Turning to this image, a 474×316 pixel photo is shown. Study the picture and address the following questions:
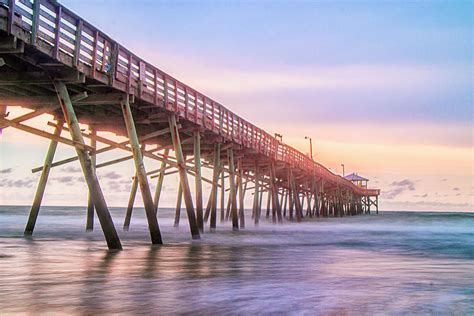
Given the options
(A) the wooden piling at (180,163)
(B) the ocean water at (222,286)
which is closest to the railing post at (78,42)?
(B) the ocean water at (222,286)

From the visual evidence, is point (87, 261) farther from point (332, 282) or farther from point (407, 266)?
point (407, 266)

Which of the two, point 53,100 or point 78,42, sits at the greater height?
point 78,42

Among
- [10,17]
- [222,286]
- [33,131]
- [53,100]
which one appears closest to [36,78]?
[53,100]

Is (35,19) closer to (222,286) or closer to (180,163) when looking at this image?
(222,286)

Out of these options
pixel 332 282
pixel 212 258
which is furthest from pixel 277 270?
pixel 212 258

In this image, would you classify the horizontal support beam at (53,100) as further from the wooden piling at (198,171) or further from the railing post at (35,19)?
the wooden piling at (198,171)

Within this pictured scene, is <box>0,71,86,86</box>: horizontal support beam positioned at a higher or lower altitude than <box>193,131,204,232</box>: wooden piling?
higher

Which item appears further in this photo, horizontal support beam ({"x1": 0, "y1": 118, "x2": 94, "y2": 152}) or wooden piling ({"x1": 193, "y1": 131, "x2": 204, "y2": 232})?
wooden piling ({"x1": 193, "y1": 131, "x2": 204, "y2": 232})

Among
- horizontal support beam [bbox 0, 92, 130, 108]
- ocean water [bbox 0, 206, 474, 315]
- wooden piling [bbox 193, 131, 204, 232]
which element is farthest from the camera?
wooden piling [bbox 193, 131, 204, 232]

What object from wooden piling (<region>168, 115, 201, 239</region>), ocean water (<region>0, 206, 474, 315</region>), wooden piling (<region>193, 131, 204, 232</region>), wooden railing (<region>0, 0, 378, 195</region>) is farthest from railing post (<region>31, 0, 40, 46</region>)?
wooden piling (<region>193, 131, 204, 232</region>)

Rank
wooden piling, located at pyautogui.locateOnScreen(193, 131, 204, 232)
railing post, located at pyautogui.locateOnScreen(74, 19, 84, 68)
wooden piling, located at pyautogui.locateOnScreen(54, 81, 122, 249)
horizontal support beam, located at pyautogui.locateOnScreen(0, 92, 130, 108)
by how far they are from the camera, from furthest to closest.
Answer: wooden piling, located at pyautogui.locateOnScreen(193, 131, 204, 232) → horizontal support beam, located at pyautogui.locateOnScreen(0, 92, 130, 108) → wooden piling, located at pyautogui.locateOnScreen(54, 81, 122, 249) → railing post, located at pyautogui.locateOnScreen(74, 19, 84, 68)

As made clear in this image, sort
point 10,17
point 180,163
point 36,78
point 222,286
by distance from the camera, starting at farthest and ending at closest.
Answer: point 180,163 → point 36,78 → point 10,17 → point 222,286

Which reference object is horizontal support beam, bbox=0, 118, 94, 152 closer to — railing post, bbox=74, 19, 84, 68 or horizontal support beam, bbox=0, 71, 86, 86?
horizontal support beam, bbox=0, 71, 86, 86

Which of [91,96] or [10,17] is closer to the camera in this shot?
[10,17]
